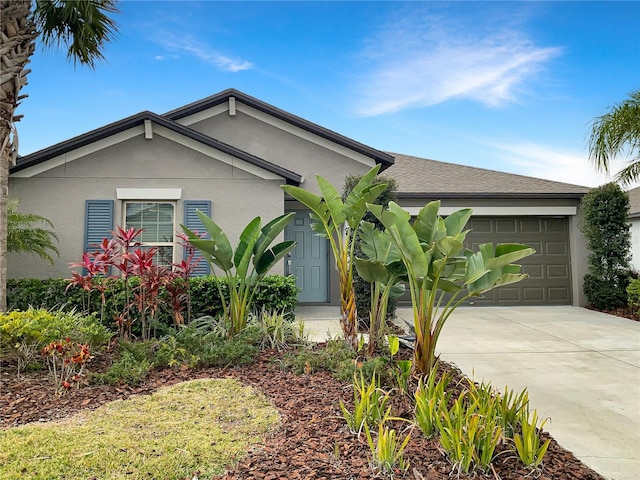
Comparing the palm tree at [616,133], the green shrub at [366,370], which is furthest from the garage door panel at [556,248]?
the green shrub at [366,370]

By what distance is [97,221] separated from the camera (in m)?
8.72

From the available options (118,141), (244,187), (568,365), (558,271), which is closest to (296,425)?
(568,365)

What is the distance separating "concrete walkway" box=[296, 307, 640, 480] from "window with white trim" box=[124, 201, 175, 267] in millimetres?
3447

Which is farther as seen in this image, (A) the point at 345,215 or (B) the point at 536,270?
(B) the point at 536,270

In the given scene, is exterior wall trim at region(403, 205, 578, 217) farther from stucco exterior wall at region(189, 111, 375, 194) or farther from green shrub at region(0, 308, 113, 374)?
green shrub at region(0, 308, 113, 374)

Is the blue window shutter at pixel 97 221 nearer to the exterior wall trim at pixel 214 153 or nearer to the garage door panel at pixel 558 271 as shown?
the exterior wall trim at pixel 214 153

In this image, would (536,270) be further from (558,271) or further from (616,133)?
(616,133)

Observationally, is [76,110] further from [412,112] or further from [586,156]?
[586,156]

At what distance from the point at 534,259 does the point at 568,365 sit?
676 centimetres

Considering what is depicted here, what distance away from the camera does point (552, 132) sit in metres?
12.2

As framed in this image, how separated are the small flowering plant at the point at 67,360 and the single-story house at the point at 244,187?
4.41 meters

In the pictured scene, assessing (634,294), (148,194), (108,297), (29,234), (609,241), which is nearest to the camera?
(108,297)

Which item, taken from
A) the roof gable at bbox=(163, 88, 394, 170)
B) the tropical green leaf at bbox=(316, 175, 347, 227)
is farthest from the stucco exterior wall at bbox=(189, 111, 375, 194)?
the tropical green leaf at bbox=(316, 175, 347, 227)

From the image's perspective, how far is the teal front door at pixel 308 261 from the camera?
37.0ft
